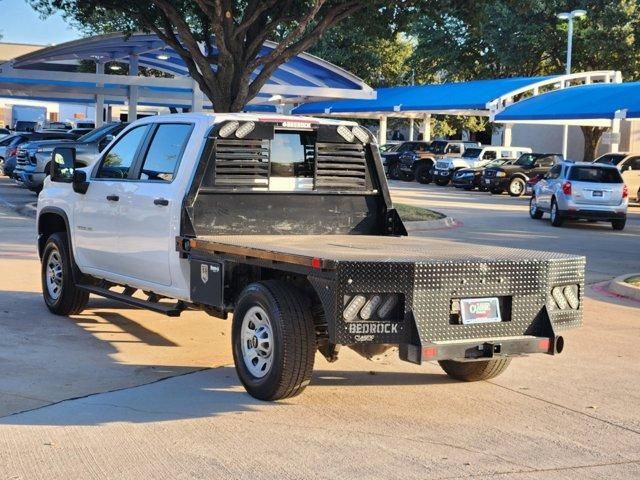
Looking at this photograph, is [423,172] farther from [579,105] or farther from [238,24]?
[238,24]

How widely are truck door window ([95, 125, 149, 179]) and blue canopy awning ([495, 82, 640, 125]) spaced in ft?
83.0

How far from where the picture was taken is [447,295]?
690cm

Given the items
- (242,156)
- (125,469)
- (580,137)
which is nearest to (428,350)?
(125,469)

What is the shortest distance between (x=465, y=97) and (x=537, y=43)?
910cm

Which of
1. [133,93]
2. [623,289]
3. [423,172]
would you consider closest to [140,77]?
[133,93]

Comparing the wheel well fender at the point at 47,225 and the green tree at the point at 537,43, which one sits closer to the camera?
the wheel well fender at the point at 47,225

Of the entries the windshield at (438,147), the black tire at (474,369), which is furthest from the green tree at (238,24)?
the windshield at (438,147)

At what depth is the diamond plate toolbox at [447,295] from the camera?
667 cm

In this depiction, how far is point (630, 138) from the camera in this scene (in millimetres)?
51531

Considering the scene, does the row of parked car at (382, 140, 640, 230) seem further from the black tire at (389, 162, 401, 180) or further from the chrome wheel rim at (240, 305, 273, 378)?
the chrome wheel rim at (240, 305, 273, 378)

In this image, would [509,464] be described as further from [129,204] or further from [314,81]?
[314,81]

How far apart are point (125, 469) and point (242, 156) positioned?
3.49m

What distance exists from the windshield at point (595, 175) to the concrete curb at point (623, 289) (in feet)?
36.5

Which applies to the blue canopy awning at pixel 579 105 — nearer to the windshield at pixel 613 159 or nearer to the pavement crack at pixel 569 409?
the windshield at pixel 613 159
